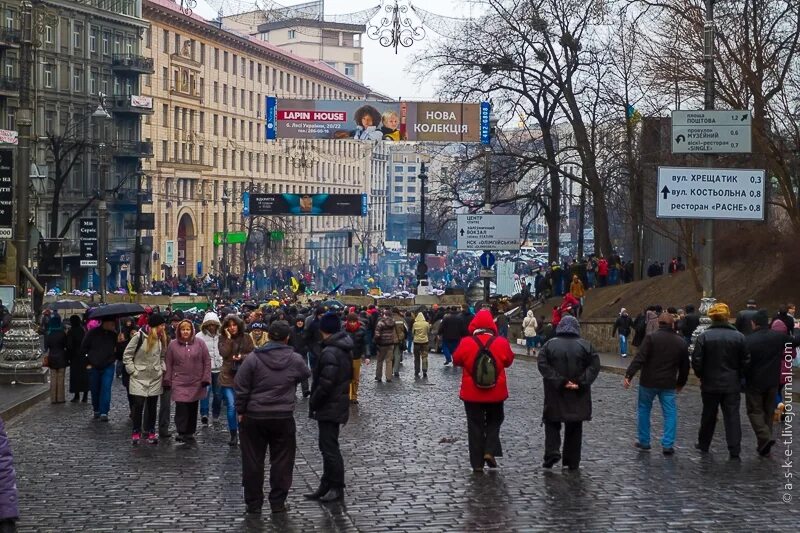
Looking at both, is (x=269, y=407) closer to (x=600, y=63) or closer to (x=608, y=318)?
(x=608, y=318)

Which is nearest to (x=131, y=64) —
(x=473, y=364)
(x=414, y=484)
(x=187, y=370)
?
(x=187, y=370)

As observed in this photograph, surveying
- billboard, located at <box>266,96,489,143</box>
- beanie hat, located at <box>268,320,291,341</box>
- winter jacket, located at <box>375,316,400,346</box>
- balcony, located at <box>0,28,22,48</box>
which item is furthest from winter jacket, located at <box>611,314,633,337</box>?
balcony, located at <box>0,28,22,48</box>

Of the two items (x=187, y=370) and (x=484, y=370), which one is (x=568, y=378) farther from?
(x=187, y=370)

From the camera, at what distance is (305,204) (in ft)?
201

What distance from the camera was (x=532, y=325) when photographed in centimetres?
3850

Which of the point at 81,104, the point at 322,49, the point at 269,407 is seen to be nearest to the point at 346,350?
the point at 269,407

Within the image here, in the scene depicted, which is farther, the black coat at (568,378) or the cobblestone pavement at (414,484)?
the black coat at (568,378)

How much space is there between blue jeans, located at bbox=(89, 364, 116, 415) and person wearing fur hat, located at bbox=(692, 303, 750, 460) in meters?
8.08

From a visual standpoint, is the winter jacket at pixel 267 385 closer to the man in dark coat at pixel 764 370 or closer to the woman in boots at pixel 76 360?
the man in dark coat at pixel 764 370

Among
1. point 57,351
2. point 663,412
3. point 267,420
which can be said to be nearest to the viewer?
point 267,420

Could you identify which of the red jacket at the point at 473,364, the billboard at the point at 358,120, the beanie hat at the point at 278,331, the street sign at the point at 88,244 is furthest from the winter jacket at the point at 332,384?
the street sign at the point at 88,244

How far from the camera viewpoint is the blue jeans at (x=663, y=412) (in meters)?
14.0

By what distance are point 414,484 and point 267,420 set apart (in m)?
1.95

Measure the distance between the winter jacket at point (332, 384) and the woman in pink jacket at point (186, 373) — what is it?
4.03 metres
